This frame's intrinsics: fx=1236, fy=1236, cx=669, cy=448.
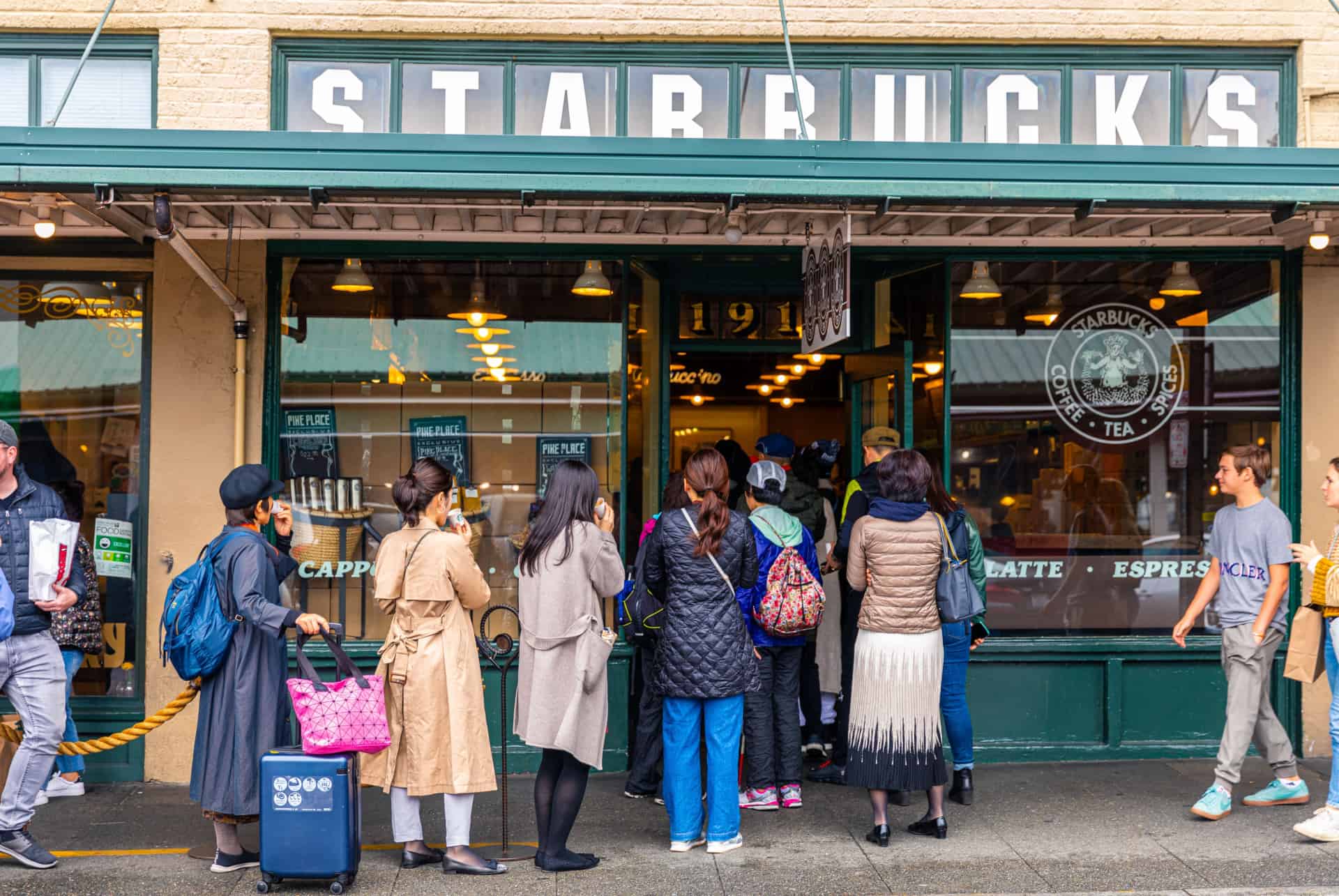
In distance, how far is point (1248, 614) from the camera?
21.0ft

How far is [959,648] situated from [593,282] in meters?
3.13

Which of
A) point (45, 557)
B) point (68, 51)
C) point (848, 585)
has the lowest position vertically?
point (848, 585)

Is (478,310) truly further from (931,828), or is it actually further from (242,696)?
(931,828)

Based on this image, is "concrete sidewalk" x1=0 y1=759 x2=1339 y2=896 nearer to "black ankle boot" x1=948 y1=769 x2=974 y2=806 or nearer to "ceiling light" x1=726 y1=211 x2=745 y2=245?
"black ankle boot" x1=948 y1=769 x2=974 y2=806

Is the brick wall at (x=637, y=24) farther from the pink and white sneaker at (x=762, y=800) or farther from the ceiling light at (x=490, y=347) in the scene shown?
the pink and white sneaker at (x=762, y=800)

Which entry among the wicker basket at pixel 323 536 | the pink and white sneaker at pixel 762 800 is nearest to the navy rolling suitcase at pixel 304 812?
the pink and white sneaker at pixel 762 800

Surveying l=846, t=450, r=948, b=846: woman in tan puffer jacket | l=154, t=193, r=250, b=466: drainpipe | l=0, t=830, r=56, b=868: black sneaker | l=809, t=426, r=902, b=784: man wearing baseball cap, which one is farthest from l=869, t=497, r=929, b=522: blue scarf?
l=0, t=830, r=56, b=868: black sneaker

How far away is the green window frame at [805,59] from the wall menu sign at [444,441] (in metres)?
1.82

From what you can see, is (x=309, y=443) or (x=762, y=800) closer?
(x=762, y=800)

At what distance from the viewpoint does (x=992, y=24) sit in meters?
7.64

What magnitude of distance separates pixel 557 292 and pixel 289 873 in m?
3.83

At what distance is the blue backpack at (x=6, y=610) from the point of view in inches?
212

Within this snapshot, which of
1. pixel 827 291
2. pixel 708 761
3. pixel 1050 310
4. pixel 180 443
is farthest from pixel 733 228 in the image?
pixel 180 443

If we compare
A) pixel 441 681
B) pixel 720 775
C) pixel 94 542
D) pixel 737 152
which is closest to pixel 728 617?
pixel 720 775
